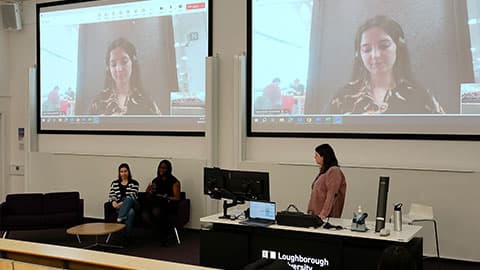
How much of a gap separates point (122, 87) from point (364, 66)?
3818 mm

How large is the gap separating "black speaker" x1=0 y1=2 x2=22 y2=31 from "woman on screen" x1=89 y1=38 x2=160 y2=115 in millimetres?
1927

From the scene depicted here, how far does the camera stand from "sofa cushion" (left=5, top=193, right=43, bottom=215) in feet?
24.2

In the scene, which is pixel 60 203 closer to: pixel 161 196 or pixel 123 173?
pixel 123 173

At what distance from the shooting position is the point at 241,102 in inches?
295

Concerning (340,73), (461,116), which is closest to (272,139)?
(340,73)

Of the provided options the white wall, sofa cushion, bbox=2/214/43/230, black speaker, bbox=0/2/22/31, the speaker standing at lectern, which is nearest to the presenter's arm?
Answer: the speaker standing at lectern

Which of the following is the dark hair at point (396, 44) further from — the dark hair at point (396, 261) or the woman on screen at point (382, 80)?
the dark hair at point (396, 261)

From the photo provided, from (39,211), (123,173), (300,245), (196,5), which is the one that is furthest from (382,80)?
(39,211)

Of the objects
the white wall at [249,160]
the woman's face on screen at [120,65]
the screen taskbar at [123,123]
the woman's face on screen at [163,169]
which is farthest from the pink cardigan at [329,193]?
the woman's face on screen at [120,65]

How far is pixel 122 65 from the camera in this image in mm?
8586

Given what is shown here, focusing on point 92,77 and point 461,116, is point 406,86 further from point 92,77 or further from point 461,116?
point 92,77

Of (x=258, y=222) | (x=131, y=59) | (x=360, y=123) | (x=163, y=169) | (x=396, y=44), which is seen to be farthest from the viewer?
(x=131, y=59)

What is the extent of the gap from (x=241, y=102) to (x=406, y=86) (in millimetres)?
2194

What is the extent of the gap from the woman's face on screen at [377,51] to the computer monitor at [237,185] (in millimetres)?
2345
